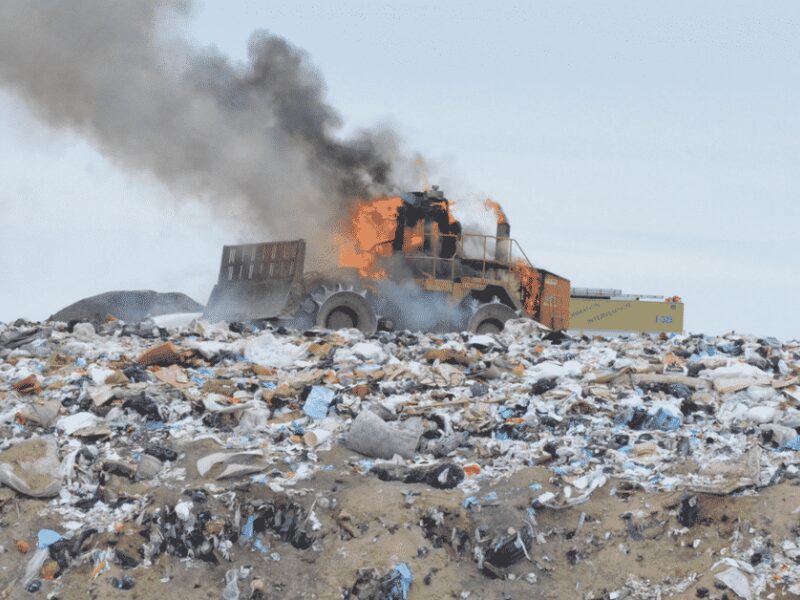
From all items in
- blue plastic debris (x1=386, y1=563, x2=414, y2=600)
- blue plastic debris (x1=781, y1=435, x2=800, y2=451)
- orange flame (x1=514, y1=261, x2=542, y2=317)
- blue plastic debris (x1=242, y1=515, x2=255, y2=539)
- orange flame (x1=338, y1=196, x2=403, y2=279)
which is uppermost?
orange flame (x1=338, y1=196, x2=403, y2=279)

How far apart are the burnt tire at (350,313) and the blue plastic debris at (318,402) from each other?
20.5 feet

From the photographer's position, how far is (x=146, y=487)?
7180 millimetres

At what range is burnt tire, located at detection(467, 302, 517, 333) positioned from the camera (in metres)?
17.0


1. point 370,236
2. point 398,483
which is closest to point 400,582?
point 398,483

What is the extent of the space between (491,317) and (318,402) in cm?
861

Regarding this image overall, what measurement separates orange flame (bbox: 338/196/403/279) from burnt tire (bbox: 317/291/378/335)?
120 cm

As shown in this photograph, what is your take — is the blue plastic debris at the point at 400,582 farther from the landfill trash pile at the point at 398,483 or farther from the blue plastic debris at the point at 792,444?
the blue plastic debris at the point at 792,444

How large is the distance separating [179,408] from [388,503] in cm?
262

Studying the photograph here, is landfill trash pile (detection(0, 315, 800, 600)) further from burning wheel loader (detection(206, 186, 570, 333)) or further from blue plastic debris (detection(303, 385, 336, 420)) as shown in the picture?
burning wheel loader (detection(206, 186, 570, 333))

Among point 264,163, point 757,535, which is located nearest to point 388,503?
point 757,535

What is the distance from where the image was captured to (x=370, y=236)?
18.2 m

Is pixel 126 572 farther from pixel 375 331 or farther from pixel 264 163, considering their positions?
pixel 264 163

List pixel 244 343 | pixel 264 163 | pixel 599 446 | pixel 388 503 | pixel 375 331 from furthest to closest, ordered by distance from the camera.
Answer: pixel 264 163
pixel 375 331
pixel 244 343
pixel 599 446
pixel 388 503

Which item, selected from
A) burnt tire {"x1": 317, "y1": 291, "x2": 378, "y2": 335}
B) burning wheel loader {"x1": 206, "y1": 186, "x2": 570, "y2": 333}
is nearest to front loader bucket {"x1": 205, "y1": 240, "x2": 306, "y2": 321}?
burning wheel loader {"x1": 206, "y1": 186, "x2": 570, "y2": 333}
